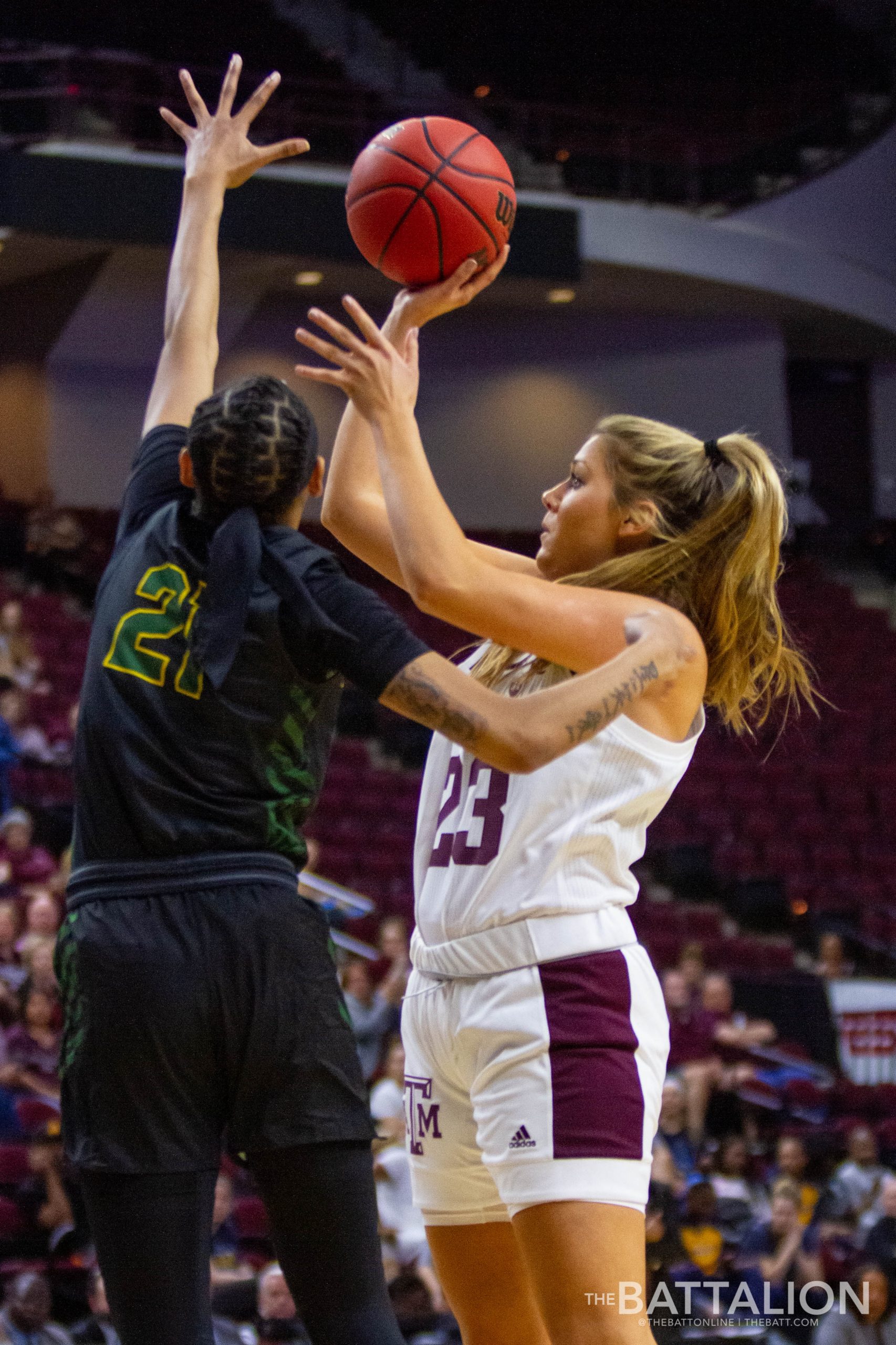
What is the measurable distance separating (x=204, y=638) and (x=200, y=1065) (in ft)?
1.80

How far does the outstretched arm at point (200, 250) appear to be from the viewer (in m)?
2.35

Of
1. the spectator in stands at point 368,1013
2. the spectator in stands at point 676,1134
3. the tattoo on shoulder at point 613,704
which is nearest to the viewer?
the tattoo on shoulder at point 613,704

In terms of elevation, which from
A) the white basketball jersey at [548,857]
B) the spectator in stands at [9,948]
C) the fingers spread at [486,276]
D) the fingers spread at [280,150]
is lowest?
the spectator in stands at [9,948]

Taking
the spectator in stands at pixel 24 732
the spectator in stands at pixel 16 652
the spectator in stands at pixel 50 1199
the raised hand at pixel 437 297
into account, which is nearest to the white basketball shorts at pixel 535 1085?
the raised hand at pixel 437 297

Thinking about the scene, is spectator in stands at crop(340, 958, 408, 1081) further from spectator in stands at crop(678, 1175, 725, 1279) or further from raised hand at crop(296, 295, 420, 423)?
raised hand at crop(296, 295, 420, 423)

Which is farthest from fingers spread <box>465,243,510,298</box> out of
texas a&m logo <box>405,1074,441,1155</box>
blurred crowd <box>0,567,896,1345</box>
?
blurred crowd <box>0,567,896,1345</box>

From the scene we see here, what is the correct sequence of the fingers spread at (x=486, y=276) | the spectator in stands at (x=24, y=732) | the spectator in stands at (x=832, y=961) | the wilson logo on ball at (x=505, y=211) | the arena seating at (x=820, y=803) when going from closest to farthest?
the fingers spread at (x=486, y=276), the wilson logo on ball at (x=505, y=211), the spectator in stands at (x=24, y=732), the spectator in stands at (x=832, y=961), the arena seating at (x=820, y=803)

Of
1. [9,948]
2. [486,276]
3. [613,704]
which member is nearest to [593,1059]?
[613,704]

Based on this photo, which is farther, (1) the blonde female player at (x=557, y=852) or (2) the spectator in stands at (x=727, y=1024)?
(2) the spectator in stands at (x=727, y=1024)

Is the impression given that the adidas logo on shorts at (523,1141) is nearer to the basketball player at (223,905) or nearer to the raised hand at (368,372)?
the basketball player at (223,905)

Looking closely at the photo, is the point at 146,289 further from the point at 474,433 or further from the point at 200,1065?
the point at 200,1065

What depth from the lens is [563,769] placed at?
2.49 meters

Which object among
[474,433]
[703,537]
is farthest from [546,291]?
[703,537]

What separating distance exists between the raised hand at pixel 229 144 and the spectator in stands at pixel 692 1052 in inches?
224
